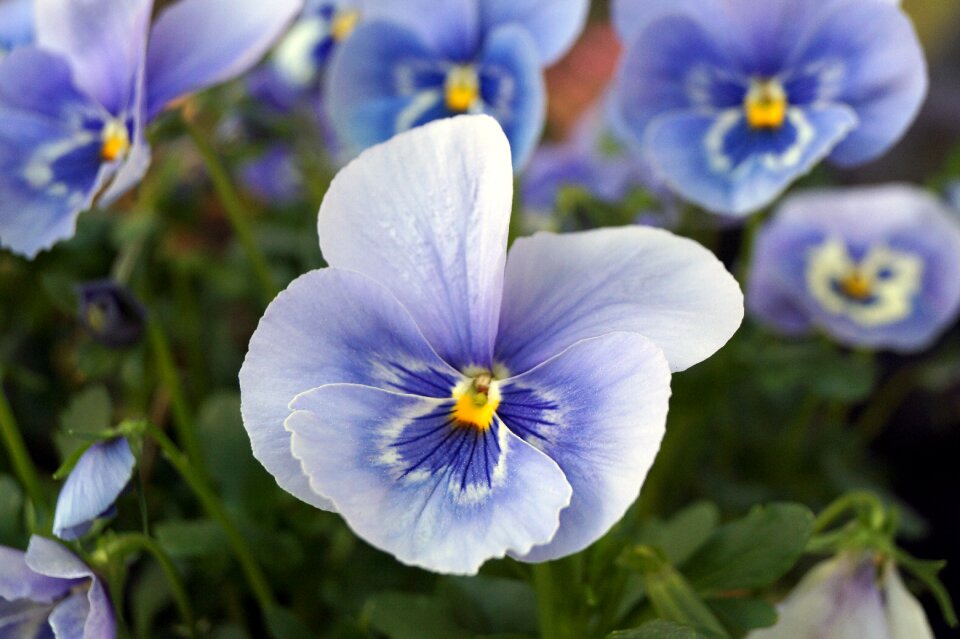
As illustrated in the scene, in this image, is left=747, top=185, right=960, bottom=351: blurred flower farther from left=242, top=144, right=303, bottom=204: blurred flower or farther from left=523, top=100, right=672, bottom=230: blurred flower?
left=242, top=144, right=303, bottom=204: blurred flower

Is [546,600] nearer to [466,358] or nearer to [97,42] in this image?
[466,358]

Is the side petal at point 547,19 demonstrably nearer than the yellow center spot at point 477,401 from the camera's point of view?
No

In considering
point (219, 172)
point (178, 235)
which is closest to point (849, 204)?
point (219, 172)

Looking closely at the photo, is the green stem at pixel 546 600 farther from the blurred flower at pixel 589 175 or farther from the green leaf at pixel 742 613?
the blurred flower at pixel 589 175

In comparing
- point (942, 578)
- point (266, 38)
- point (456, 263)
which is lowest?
point (942, 578)

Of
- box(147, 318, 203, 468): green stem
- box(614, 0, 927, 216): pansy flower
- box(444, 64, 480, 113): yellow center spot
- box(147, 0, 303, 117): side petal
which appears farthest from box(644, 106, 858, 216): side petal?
box(147, 318, 203, 468): green stem

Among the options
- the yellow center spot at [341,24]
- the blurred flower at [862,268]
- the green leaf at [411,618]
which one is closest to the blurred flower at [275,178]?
the yellow center spot at [341,24]

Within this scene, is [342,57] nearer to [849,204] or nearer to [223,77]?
[223,77]
